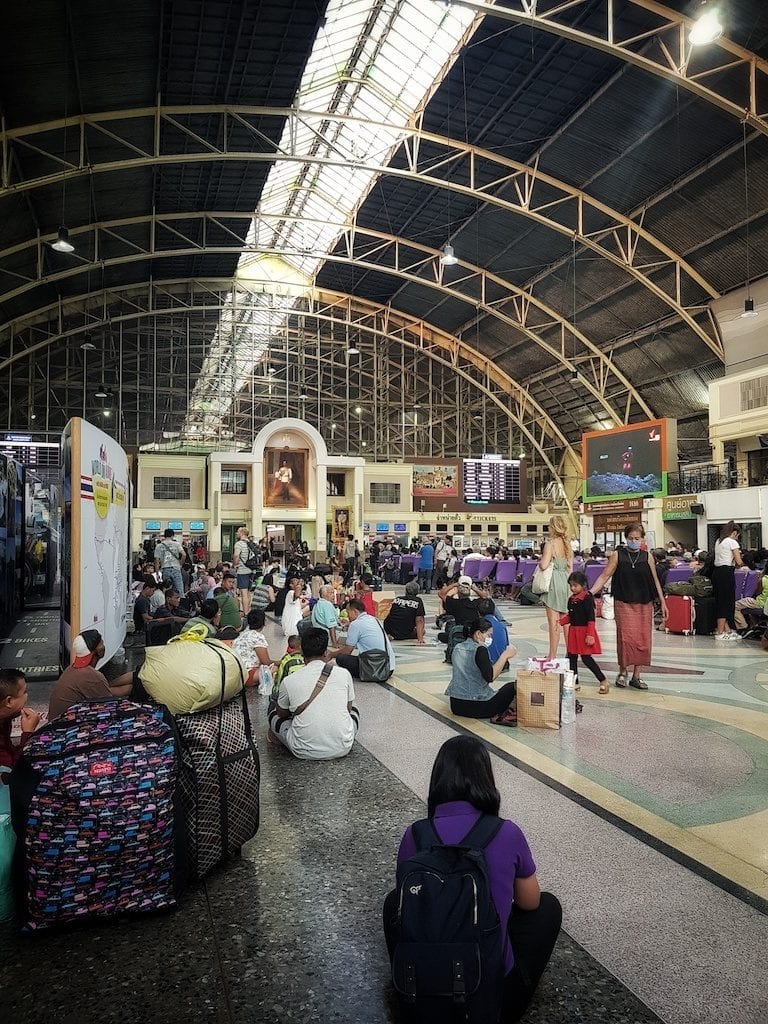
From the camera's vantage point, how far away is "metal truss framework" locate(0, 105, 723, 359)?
747 inches

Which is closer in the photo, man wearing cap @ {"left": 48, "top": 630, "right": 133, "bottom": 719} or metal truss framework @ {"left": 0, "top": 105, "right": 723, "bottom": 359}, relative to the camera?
man wearing cap @ {"left": 48, "top": 630, "right": 133, "bottom": 719}

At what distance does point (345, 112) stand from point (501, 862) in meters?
27.4

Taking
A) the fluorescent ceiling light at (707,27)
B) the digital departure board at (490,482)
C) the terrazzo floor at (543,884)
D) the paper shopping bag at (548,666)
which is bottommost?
the terrazzo floor at (543,884)

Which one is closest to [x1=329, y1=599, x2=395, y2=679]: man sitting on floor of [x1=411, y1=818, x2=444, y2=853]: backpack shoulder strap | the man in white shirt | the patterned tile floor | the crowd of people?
the crowd of people

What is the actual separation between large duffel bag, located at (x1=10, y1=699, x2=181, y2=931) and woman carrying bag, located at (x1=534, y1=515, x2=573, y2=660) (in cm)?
558

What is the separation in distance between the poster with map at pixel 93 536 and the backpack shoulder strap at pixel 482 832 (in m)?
4.88

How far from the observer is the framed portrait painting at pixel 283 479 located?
34.6 meters

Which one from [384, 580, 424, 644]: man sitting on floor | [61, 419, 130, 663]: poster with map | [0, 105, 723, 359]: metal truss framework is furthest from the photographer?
[0, 105, 723, 359]: metal truss framework

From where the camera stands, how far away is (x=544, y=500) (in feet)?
140

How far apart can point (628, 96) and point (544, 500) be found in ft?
84.9

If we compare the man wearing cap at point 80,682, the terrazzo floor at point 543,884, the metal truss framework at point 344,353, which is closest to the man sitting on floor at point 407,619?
the terrazzo floor at point 543,884

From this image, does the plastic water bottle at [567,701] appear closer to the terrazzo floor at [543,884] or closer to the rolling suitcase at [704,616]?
the terrazzo floor at [543,884]

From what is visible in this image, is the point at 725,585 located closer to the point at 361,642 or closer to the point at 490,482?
the point at 361,642

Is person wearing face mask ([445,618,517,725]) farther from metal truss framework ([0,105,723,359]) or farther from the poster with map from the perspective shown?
metal truss framework ([0,105,723,359])
